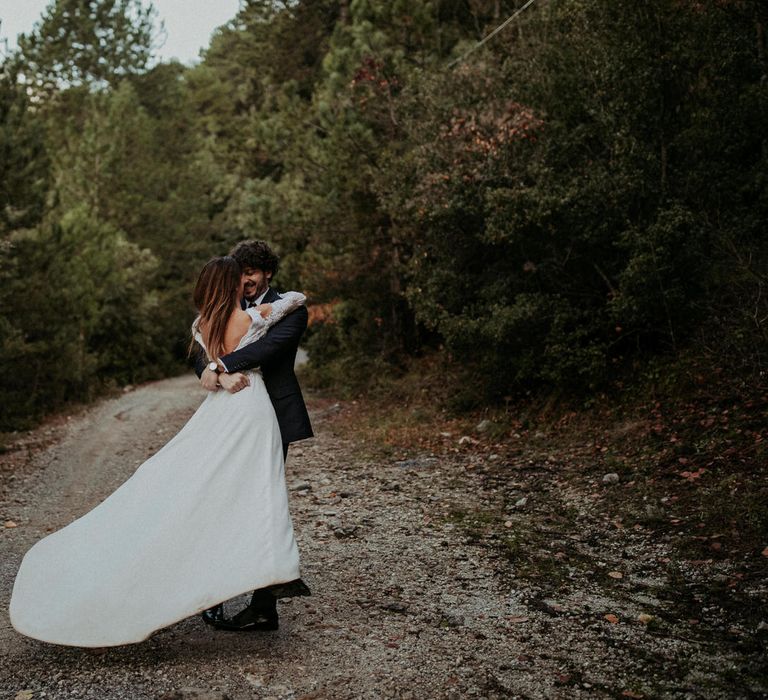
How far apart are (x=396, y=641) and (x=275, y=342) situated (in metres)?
1.90

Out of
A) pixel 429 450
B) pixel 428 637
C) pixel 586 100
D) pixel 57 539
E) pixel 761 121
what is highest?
pixel 586 100

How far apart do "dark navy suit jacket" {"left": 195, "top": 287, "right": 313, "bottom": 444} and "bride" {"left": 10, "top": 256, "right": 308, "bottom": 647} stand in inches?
3.0

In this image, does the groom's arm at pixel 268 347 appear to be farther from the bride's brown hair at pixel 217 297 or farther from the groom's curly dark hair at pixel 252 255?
the groom's curly dark hair at pixel 252 255

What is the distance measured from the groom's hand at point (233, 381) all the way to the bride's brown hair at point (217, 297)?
0.16m

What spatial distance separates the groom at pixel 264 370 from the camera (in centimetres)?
427

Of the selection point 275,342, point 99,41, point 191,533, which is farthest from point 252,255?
point 99,41

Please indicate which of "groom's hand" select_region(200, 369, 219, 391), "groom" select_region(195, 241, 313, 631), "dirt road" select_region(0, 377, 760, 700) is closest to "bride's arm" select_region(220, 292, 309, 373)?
"groom" select_region(195, 241, 313, 631)

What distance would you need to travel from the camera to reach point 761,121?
973cm

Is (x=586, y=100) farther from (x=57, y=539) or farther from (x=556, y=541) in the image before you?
(x=57, y=539)

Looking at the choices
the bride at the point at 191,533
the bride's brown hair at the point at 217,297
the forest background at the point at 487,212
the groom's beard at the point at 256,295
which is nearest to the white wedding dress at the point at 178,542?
the bride at the point at 191,533

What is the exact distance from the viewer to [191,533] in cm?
405

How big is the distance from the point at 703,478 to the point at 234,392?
198 inches

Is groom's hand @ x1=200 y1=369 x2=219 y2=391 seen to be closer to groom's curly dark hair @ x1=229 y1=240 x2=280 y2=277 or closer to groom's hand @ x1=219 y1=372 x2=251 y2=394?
groom's hand @ x1=219 y1=372 x2=251 y2=394

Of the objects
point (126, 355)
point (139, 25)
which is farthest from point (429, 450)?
point (139, 25)
